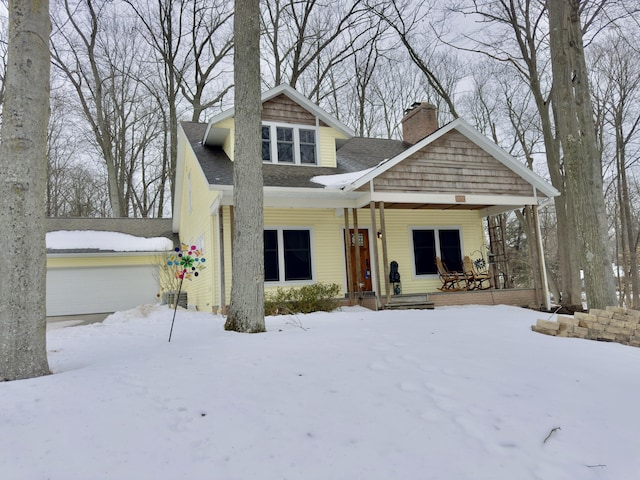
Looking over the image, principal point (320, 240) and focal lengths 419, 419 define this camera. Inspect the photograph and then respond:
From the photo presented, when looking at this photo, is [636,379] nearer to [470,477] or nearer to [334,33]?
[470,477]

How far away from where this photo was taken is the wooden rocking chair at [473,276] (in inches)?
426

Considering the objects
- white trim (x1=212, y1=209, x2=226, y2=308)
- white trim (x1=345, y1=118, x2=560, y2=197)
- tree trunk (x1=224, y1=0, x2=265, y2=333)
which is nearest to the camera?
tree trunk (x1=224, y1=0, x2=265, y2=333)

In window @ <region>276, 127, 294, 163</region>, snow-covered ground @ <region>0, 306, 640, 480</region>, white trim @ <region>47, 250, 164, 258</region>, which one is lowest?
snow-covered ground @ <region>0, 306, 640, 480</region>

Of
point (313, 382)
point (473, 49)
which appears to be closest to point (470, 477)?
point (313, 382)

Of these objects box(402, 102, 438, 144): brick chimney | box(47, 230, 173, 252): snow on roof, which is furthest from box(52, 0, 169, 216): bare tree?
box(402, 102, 438, 144): brick chimney

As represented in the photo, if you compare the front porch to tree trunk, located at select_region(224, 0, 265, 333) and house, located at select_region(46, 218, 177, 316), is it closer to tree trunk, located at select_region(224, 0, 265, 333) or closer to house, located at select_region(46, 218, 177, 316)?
tree trunk, located at select_region(224, 0, 265, 333)

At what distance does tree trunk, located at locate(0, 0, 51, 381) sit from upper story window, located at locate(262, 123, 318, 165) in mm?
7086

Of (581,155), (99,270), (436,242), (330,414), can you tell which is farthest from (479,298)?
(99,270)

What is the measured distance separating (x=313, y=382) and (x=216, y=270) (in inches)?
281

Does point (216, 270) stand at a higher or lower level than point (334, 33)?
lower

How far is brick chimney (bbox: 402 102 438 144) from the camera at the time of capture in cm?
1304

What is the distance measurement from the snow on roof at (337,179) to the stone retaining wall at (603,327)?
16.6 ft

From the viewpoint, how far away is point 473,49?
1328 cm

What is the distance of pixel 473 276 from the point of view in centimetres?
1075
